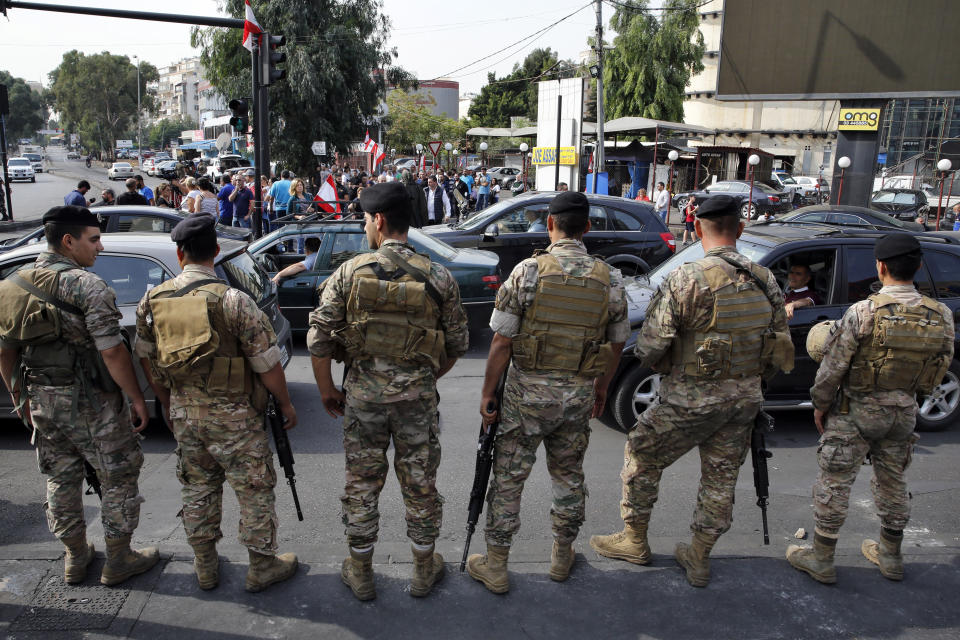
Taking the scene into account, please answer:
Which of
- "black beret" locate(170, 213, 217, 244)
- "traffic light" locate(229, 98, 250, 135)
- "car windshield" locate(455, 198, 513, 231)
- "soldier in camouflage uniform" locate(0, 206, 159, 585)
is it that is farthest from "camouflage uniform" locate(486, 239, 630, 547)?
"traffic light" locate(229, 98, 250, 135)

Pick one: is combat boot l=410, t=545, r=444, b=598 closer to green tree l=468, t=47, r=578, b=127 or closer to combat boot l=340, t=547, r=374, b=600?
combat boot l=340, t=547, r=374, b=600

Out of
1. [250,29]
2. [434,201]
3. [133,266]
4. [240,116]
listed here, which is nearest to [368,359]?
[133,266]

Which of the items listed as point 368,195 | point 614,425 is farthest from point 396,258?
point 614,425

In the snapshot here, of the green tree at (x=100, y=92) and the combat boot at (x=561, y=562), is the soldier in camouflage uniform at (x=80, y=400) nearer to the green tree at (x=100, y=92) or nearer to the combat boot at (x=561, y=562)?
the combat boot at (x=561, y=562)

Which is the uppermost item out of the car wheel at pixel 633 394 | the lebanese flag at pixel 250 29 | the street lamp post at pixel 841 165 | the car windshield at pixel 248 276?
the lebanese flag at pixel 250 29

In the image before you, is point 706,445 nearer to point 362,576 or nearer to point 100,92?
point 362,576

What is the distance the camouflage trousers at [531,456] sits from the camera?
10.5 feet

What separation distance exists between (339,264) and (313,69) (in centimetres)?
1774

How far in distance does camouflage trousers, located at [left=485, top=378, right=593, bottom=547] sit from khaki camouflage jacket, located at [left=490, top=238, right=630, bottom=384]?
119 mm

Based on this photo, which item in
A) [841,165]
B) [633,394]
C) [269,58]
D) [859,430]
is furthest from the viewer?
[841,165]

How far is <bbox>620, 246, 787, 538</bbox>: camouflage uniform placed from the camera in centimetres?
326

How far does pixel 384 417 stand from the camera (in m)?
3.08

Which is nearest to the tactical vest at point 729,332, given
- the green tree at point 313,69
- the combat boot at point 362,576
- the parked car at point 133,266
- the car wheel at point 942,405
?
the combat boot at point 362,576

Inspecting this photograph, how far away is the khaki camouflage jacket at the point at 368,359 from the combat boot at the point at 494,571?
0.83 metres
